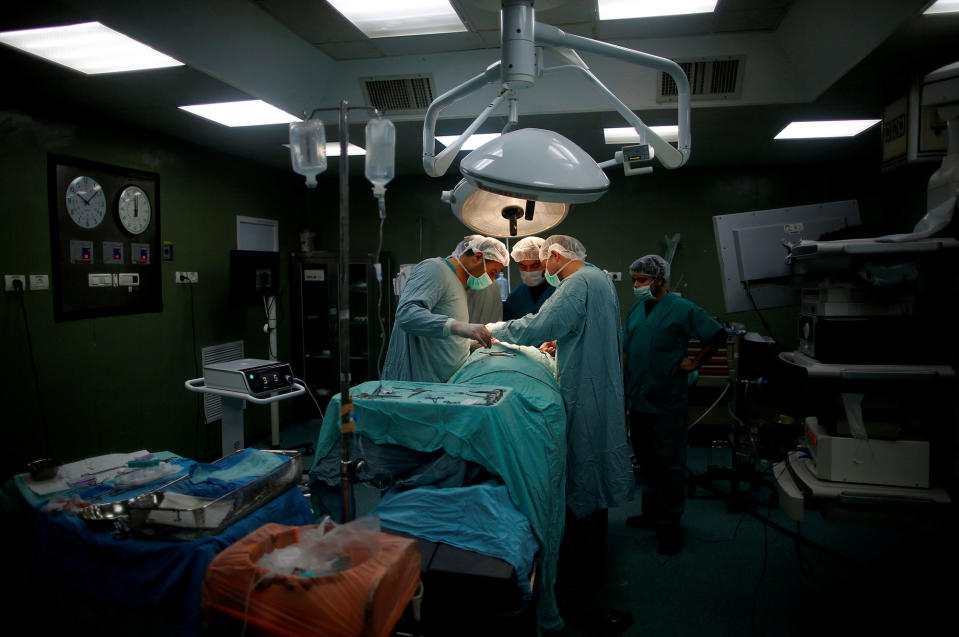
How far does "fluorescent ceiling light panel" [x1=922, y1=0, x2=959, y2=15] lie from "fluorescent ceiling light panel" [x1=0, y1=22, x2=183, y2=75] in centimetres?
326

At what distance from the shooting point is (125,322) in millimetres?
3713

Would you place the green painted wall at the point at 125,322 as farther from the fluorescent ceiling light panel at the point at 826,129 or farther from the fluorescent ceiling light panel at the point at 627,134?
the fluorescent ceiling light panel at the point at 826,129

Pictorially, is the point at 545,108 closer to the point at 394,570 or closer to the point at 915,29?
the point at 915,29

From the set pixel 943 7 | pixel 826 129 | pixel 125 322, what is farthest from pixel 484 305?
pixel 826 129

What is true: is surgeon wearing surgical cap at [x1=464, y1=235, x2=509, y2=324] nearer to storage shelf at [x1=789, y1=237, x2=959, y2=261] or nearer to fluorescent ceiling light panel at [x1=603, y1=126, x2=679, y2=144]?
storage shelf at [x1=789, y1=237, x2=959, y2=261]

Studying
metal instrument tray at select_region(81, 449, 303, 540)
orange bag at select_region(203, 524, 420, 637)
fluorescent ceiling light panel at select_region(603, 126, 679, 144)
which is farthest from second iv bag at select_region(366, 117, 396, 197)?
fluorescent ceiling light panel at select_region(603, 126, 679, 144)

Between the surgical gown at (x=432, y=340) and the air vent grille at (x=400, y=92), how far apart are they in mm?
1266

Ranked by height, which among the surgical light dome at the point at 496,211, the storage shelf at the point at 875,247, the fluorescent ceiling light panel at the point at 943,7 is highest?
the fluorescent ceiling light panel at the point at 943,7

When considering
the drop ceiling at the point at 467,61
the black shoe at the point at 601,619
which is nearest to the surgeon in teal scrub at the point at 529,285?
the drop ceiling at the point at 467,61

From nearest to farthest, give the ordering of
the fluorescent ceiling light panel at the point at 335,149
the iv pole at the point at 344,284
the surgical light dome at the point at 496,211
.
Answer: the iv pole at the point at 344,284, the surgical light dome at the point at 496,211, the fluorescent ceiling light panel at the point at 335,149

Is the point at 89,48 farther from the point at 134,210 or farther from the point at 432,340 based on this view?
the point at 432,340

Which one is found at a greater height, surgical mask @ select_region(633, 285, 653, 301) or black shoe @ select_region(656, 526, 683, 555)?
surgical mask @ select_region(633, 285, 653, 301)

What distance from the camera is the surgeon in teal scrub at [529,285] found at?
9.99 feet

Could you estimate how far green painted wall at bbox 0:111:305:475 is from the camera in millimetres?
3039
